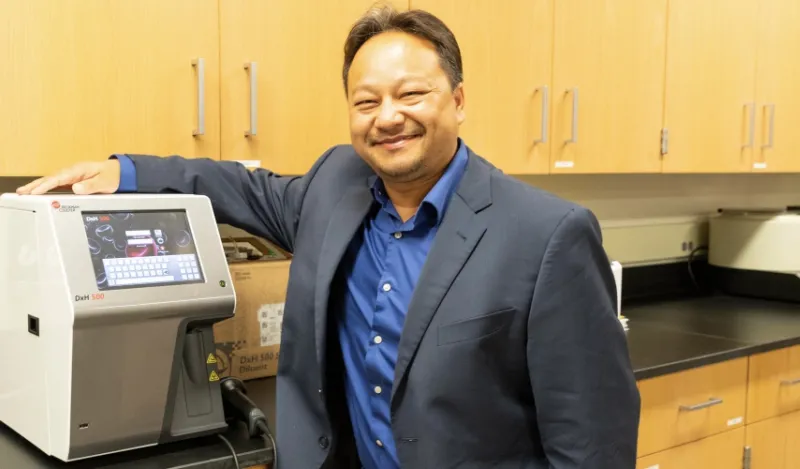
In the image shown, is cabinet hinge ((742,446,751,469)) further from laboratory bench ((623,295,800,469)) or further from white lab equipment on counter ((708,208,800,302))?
white lab equipment on counter ((708,208,800,302))

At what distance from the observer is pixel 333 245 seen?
1.32 m

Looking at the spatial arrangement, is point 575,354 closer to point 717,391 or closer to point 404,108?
point 404,108

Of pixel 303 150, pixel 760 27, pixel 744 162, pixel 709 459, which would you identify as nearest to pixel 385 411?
pixel 303 150

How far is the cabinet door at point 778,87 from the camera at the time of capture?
2.71 m

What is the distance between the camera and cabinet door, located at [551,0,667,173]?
224cm

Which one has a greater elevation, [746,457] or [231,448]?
[231,448]

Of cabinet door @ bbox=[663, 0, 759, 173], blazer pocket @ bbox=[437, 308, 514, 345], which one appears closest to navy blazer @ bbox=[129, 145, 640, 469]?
blazer pocket @ bbox=[437, 308, 514, 345]

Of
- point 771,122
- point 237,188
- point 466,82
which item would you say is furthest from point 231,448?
point 771,122

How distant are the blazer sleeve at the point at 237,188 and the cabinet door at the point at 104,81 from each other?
161 mm

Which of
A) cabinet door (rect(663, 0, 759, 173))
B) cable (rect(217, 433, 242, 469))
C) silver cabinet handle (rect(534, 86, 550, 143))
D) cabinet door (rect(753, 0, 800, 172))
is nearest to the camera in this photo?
cable (rect(217, 433, 242, 469))

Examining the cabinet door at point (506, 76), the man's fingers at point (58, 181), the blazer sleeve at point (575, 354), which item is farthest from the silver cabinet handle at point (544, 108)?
the man's fingers at point (58, 181)

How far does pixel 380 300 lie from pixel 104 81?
0.73 meters

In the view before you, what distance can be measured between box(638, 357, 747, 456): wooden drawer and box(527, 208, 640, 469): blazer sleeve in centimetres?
85

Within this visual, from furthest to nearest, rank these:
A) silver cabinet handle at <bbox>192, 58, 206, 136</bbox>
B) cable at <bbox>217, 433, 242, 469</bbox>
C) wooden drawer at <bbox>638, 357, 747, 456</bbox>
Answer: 1. wooden drawer at <bbox>638, 357, 747, 456</bbox>
2. silver cabinet handle at <bbox>192, 58, 206, 136</bbox>
3. cable at <bbox>217, 433, 242, 469</bbox>
